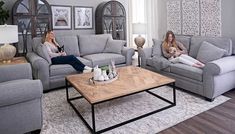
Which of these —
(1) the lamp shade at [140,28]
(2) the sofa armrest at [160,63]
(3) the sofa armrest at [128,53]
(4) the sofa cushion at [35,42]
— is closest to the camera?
(2) the sofa armrest at [160,63]

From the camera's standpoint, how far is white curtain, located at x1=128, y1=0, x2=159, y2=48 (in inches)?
214

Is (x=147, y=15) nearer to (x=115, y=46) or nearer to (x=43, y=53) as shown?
(x=115, y=46)

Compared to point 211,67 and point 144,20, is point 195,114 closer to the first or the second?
point 211,67

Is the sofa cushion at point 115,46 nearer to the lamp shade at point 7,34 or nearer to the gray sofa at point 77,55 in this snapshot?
the gray sofa at point 77,55

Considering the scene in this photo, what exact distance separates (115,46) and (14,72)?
93.8 inches

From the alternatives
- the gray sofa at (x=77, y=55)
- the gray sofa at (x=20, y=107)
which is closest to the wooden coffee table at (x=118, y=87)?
the gray sofa at (x=20, y=107)

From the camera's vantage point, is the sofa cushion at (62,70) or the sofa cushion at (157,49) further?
the sofa cushion at (157,49)

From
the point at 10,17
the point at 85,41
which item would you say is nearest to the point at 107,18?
the point at 85,41

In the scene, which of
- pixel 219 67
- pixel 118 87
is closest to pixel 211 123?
pixel 219 67

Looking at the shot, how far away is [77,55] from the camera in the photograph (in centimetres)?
416

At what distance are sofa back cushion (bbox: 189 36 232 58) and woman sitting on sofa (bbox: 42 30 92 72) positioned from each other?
1945 mm

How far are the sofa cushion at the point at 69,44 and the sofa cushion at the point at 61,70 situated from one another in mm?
642

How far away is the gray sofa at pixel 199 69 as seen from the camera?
271cm

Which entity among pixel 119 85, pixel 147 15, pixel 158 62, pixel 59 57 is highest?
pixel 147 15
